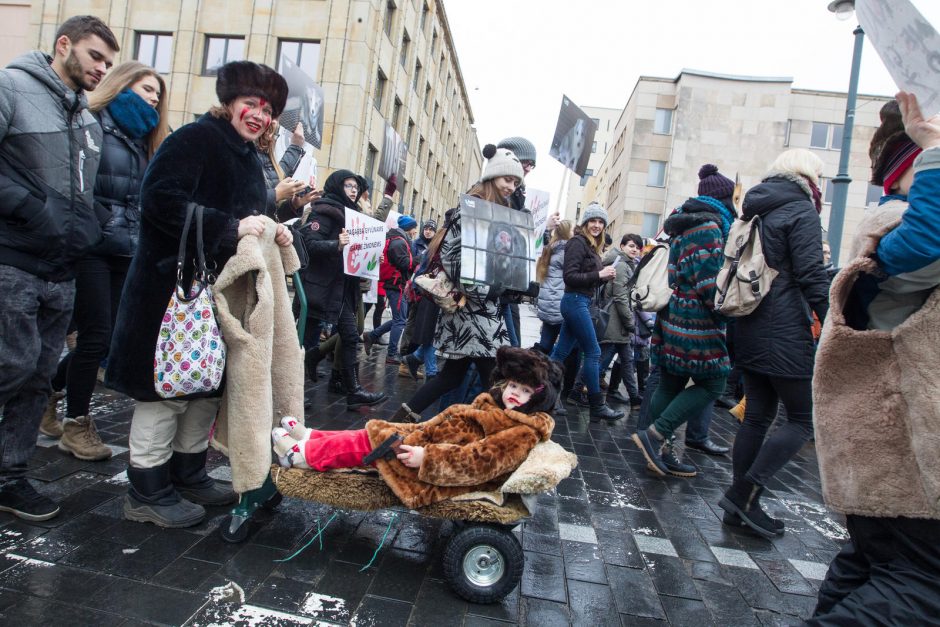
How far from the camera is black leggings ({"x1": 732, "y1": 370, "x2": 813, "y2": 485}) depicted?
3.16 meters

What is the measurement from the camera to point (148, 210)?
2.41 m

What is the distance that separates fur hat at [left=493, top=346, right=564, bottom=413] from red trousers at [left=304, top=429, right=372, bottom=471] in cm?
69

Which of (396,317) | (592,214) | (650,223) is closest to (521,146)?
(592,214)

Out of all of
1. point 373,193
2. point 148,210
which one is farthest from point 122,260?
point 373,193

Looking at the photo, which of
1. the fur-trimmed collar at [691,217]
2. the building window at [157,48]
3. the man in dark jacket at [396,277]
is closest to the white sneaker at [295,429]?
the fur-trimmed collar at [691,217]

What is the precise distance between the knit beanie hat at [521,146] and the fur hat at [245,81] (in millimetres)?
1965

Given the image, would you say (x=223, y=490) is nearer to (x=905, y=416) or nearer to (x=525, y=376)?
(x=525, y=376)

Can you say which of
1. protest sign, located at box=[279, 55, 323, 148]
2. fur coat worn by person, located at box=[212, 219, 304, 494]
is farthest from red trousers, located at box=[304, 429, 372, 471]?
protest sign, located at box=[279, 55, 323, 148]

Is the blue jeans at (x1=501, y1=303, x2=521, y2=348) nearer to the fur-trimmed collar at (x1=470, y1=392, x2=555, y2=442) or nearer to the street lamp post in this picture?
the fur-trimmed collar at (x1=470, y1=392, x2=555, y2=442)

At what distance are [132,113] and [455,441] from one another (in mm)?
2705

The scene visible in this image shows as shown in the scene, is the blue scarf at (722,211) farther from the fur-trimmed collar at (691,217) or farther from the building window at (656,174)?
the building window at (656,174)

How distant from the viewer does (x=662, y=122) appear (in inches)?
1294

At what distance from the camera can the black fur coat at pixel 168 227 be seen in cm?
240

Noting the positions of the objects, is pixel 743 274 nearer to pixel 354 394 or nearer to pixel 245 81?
pixel 245 81
